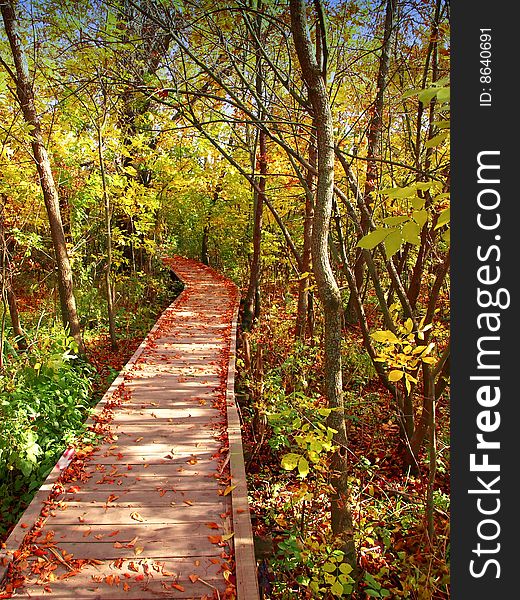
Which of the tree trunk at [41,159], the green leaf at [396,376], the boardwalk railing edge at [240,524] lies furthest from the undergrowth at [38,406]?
the green leaf at [396,376]

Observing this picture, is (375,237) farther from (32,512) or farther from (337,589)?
(32,512)

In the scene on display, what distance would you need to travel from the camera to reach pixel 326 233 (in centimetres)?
280

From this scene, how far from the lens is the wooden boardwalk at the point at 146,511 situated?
2666mm

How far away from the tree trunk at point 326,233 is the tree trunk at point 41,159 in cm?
362

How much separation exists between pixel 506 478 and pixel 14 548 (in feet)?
10.0

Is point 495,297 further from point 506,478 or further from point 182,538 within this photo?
point 182,538

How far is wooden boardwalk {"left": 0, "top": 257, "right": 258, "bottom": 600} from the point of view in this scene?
8.75 feet

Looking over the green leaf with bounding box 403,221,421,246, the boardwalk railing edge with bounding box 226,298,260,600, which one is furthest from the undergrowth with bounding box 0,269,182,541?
the green leaf with bounding box 403,221,421,246

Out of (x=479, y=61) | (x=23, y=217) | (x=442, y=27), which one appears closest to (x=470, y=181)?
(x=479, y=61)

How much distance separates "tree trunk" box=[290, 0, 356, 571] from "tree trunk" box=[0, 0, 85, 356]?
3.62 meters

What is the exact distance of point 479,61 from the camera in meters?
1.48

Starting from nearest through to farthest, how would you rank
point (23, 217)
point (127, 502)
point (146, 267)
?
1. point (127, 502)
2. point (23, 217)
3. point (146, 267)

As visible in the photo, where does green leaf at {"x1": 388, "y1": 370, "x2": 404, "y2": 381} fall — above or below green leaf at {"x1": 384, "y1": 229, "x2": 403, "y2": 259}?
below

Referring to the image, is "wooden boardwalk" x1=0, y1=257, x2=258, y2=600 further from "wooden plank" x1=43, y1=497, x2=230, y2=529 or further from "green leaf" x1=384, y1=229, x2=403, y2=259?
"green leaf" x1=384, y1=229, x2=403, y2=259
